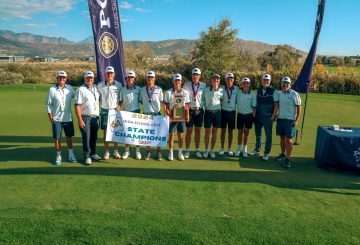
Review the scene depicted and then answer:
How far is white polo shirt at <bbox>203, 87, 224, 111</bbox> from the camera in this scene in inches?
304

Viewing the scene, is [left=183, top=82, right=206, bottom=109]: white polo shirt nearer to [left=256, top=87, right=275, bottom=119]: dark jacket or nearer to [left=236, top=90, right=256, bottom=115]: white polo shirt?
[left=236, top=90, right=256, bottom=115]: white polo shirt

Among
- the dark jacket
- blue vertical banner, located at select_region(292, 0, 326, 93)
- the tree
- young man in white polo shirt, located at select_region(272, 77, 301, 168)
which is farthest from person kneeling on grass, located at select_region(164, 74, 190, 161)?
the tree

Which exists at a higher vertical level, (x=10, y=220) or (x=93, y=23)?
(x=93, y=23)

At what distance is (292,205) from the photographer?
510cm

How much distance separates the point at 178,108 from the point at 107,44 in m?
2.57

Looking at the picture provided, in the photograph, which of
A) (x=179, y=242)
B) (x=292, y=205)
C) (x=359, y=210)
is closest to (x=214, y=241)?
(x=179, y=242)

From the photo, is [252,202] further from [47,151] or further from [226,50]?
[226,50]

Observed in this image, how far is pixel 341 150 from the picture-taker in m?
6.84

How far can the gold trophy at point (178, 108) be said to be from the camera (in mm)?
7360

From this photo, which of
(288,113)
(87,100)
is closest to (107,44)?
(87,100)

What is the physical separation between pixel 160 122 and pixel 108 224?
3449 millimetres

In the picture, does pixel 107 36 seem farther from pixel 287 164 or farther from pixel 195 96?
pixel 287 164

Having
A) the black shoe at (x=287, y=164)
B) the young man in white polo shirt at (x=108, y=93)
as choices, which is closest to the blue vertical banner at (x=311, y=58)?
the black shoe at (x=287, y=164)

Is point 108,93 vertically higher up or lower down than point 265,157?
higher up
